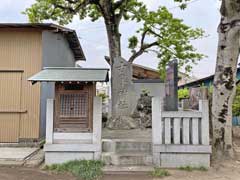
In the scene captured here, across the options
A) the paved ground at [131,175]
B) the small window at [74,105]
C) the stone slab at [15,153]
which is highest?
the small window at [74,105]

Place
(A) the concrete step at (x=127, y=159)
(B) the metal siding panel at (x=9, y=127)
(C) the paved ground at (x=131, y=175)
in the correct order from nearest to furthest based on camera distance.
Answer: (C) the paved ground at (x=131, y=175)
(A) the concrete step at (x=127, y=159)
(B) the metal siding panel at (x=9, y=127)

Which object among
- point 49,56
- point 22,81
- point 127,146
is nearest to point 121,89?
point 49,56

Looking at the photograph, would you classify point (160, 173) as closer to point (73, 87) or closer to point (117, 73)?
point (73, 87)

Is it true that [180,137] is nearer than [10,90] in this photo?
Yes

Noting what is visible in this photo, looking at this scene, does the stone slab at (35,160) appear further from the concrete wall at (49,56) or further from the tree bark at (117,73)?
the tree bark at (117,73)

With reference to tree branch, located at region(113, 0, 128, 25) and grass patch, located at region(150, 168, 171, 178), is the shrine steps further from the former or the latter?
tree branch, located at region(113, 0, 128, 25)

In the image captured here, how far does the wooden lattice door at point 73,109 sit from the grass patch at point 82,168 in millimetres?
831

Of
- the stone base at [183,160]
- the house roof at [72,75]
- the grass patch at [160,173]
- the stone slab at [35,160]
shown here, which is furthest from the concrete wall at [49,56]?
the grass patch at [160,173]

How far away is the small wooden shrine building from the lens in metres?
7.43

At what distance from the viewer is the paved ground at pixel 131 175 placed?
6.44 m

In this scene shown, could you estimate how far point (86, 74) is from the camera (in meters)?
7.59

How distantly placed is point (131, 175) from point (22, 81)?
5385 mm

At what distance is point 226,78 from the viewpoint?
7.80m

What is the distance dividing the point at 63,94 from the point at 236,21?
4.79 meters
